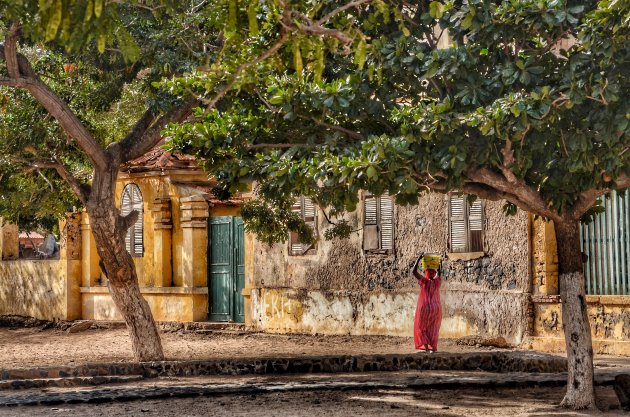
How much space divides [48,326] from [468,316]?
39.1 feet

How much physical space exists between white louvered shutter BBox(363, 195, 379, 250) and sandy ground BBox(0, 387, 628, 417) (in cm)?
810

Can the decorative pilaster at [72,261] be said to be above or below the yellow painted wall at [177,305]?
above

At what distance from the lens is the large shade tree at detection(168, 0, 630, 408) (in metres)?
10.0

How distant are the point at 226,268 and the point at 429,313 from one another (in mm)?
7907

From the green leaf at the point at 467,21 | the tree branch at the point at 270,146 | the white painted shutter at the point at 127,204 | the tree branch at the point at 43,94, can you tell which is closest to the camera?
the green leaf at the point at 467,21

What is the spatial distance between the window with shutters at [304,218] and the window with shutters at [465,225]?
3506 millimetres

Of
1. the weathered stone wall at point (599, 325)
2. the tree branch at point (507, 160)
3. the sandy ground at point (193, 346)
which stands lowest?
the sandy ground at point (193, 346)

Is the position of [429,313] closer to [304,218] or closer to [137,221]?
[304,218]

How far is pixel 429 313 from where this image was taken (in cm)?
1722

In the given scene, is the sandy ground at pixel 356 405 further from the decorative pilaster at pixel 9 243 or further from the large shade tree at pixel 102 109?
the decorative pilaster at pixel 9 243

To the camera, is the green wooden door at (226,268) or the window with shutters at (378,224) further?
the green wooden door at (226,268)

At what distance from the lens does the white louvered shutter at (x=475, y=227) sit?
1923 centimetres

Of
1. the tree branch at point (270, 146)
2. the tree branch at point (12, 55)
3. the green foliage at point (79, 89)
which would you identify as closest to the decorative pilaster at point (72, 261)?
the green foliage at point (79, 89)

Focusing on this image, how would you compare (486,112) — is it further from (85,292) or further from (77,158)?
(85,292)
